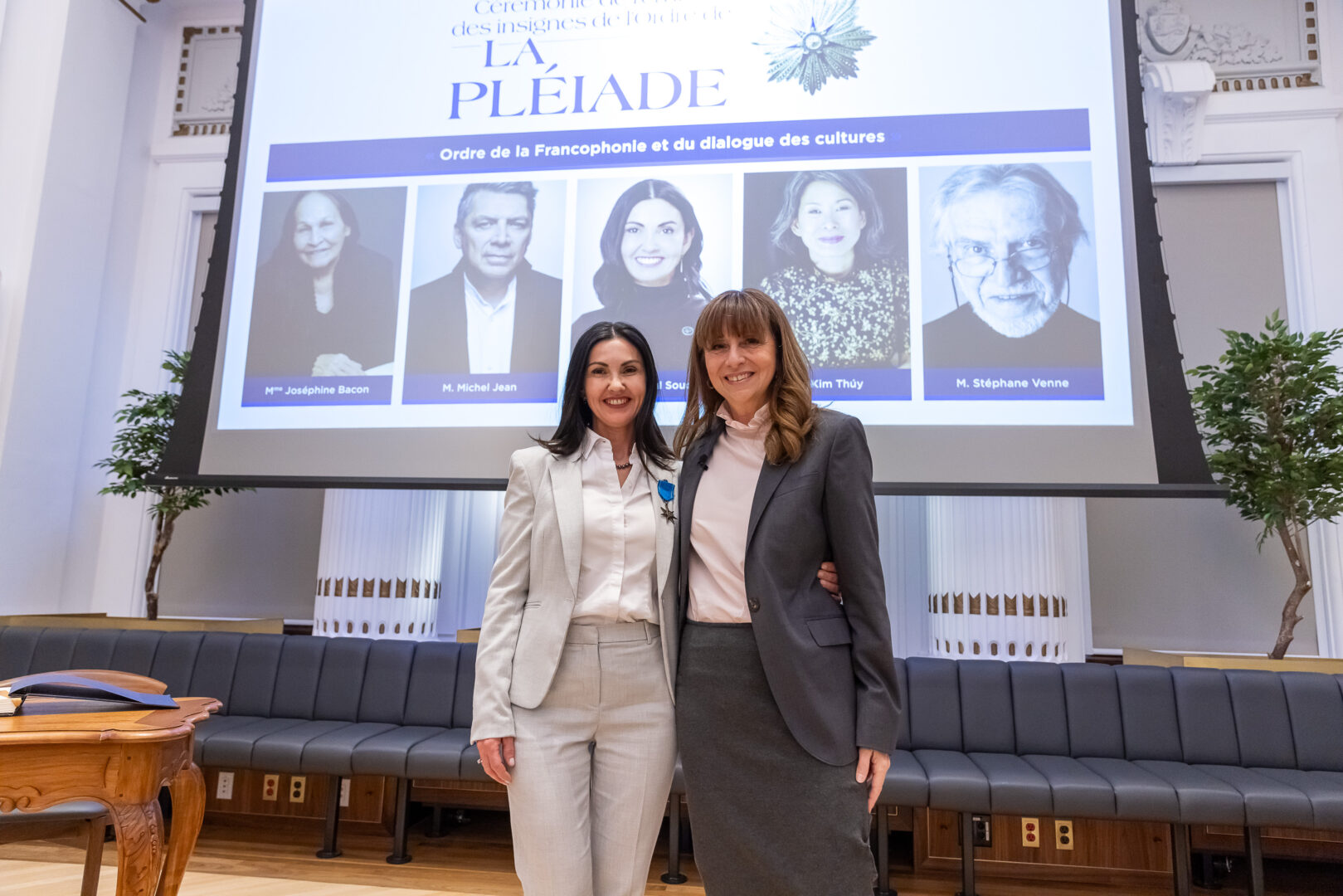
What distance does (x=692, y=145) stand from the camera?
3.32 m

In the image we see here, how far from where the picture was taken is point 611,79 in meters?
3.44

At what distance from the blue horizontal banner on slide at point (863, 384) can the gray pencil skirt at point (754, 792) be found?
186 centimetres

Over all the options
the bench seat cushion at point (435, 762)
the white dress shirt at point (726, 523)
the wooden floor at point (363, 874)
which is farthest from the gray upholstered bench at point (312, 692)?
the white dress shirt at point (726, 523)

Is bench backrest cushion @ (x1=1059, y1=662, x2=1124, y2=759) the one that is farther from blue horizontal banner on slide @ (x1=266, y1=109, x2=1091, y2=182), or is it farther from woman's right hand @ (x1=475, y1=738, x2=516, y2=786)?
woman's right hand @ (x1=475, y1=738, x2=516, y2=786)

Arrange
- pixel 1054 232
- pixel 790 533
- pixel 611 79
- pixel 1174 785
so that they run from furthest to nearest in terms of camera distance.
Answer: pixel 611 79, pixel 1054 232, pixel 1174 785, pixel 790 533

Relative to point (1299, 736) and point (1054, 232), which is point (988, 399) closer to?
point (1054, 232)

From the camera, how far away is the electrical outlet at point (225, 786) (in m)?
3.46

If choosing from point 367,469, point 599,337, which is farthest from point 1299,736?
point 367,469

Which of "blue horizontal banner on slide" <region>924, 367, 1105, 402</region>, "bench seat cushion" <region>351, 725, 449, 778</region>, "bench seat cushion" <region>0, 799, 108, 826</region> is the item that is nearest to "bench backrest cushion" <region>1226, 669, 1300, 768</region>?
"blue horizontal banner on slide" <region>924, 367, 1105, 402</region>

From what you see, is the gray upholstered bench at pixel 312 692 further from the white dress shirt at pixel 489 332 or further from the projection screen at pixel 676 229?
the white dress shirt at pixel 489 332

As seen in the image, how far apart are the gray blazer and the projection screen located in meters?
1.69

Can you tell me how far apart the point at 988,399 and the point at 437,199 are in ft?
8.02

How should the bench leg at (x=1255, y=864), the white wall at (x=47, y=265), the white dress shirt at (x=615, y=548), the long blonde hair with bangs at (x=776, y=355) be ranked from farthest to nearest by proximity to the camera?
the white wall at (x=47, y=265)
the bench leg at (x=1255, y=864)
the white dress shirt at (x=615, y=548)
the long blonde hair with bangs at (x=776, y=355)

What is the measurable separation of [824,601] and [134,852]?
173 centimetres
